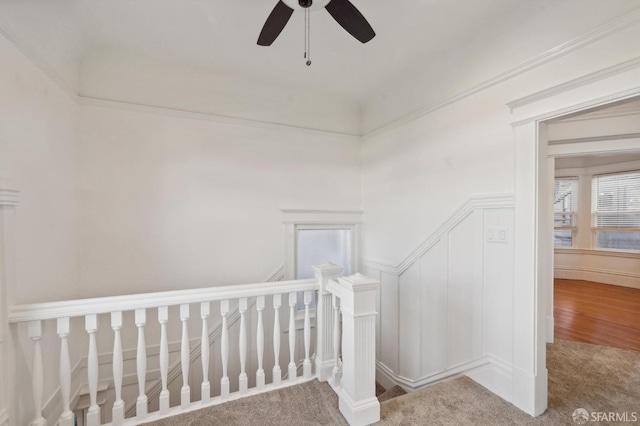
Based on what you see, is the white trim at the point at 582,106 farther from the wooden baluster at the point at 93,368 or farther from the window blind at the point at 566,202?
the window blind at the point at 566,202

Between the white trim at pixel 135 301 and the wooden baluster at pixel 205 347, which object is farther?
the wooden baluster at pixel 205 347

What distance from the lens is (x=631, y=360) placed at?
2.54 m

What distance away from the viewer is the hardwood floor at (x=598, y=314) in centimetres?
304

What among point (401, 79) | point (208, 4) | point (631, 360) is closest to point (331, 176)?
point (401, 79)

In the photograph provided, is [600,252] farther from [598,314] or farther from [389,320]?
[389,320]

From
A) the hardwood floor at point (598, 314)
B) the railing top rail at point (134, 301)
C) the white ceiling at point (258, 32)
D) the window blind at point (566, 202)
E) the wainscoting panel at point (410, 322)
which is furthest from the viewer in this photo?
the window blind at point (566, 202)

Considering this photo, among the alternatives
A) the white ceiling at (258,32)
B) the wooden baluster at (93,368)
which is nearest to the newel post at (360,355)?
the wooden baluster at (93,368)

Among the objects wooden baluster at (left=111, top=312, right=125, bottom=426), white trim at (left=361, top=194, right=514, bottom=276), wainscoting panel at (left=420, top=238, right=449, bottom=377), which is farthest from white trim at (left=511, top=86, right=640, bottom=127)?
wooden baluster at (left=111, top=312, right=125, bottom=426)

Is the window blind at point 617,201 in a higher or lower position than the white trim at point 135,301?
higher

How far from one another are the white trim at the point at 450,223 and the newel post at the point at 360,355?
3.97ft

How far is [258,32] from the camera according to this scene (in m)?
2.33

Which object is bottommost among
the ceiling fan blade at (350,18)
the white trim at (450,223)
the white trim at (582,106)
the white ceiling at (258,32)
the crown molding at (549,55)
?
the white trim at (450,223)

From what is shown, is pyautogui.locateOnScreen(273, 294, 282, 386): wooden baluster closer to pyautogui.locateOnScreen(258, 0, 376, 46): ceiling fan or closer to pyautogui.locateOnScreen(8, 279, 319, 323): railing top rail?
pyautogui.locateOnScreen(8, 279, 319, 323): railing top rail

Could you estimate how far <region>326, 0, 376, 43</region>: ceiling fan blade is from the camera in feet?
5.17
